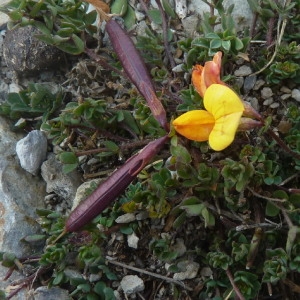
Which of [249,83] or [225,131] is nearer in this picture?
[225,131]

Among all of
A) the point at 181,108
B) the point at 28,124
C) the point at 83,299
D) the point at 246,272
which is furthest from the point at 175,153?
the point at 28,124

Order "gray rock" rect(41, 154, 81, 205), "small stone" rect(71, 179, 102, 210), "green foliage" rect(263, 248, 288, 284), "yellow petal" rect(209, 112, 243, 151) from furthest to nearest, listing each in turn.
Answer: "gray rock" rect(41, 154, 81, 205) → "small stone" rect(71, 179, 102, 210) → "green foliage" rect(263, 248, 288, 284) → "yellow petal" rect(209, 112, 243, 151)

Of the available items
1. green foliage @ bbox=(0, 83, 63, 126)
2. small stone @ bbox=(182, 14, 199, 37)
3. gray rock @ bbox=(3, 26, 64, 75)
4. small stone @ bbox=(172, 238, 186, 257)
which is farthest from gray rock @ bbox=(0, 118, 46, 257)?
small stone @ bbox=(182, 14, 199, 37)

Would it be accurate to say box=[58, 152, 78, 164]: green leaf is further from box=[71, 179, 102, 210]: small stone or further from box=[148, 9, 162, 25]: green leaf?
box=[148, 9, 162, 25]: green leaf

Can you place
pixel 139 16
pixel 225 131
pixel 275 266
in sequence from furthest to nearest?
pixel 139 16 < pixel 275 266 < pixel 225 131

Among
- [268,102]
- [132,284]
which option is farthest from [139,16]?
[132,284]

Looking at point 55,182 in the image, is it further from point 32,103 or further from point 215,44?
point 215,44

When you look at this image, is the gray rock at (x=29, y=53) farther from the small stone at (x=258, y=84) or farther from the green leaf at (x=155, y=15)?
the small stone at (x=258, y=84)
